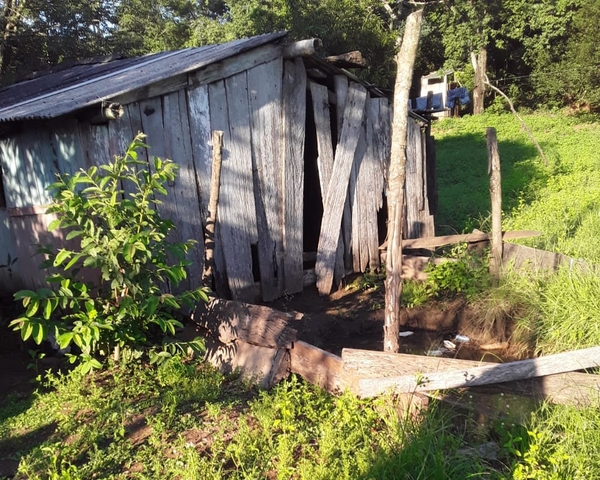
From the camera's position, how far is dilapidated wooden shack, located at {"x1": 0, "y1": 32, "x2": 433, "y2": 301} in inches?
201

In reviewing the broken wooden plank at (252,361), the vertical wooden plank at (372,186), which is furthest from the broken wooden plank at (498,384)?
the vertical wooden plank at (372,186)

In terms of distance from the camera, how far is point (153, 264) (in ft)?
14.1

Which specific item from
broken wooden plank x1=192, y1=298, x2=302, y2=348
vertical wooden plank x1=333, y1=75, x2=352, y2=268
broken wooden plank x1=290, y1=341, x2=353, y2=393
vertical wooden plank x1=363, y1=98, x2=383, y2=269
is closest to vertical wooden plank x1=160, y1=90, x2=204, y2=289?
broken wooden plank x1=192, y1=298, x2=302, y2=348

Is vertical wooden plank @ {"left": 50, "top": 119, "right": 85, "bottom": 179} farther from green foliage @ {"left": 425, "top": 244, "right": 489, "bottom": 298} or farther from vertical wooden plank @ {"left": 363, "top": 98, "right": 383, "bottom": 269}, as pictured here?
green foliage @ {"left": 425, "top": 244, "right": 489, "bottom": 298}

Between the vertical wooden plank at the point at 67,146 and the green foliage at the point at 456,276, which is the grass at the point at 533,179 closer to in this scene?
the green foliage at the point at 456,276

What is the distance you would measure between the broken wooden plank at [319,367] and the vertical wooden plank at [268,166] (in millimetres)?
2015

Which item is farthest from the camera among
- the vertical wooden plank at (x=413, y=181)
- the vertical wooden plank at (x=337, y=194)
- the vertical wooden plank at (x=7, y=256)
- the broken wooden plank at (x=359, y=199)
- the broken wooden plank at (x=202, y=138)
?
the vertical wooden plank at (x=413, y=181)

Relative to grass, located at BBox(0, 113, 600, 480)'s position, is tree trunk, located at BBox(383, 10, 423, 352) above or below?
above

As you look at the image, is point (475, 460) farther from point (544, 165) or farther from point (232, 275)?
point (544, 165)

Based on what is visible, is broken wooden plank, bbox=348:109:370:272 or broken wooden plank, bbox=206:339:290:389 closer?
broken wooden plank, bbox=206:339:290:389

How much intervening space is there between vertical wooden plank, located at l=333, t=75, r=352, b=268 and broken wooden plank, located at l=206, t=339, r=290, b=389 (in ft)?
9.55

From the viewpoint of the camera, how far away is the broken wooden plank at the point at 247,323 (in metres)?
4.41

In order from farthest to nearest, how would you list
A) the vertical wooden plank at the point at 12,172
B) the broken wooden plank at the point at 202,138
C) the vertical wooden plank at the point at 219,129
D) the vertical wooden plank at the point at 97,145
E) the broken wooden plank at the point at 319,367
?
the vertical wooden plank at the point at 12,172
the vertical wooden plank at the point at 219,129
the broken wooden plank at the point at 202,138
the vertical wooden plank at the point at 97,145
the broken wooden plank at the point at 319,367

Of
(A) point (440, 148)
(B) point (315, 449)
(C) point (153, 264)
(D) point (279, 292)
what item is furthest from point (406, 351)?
(A) point (440, 148)
